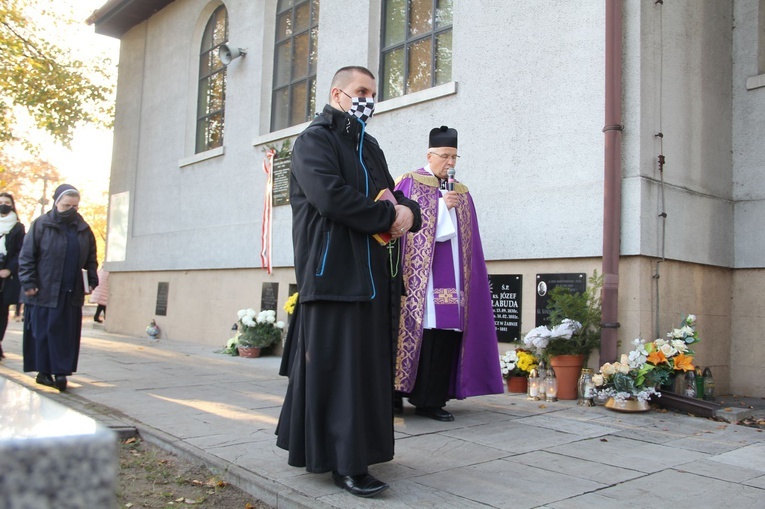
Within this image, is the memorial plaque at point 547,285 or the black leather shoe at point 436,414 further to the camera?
the memorial plaque at point 547,285

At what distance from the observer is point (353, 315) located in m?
3.32

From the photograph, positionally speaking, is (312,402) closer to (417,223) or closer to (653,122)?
(417,223)

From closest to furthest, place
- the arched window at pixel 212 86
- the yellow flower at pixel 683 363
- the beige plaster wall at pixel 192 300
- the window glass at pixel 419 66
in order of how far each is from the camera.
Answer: the yellow flower at pixel 683 363 < the window glass at pixel 419 66 < the beige plaster wall at pixel 192 300 < the arched window at pixel 212 86

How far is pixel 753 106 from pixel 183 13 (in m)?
10.6

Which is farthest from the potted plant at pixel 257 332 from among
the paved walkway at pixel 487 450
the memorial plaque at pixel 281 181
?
the paved walkway at pixel 487 450

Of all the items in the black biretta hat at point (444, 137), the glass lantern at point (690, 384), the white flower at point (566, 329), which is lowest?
the glass lantern at point (690, 384)

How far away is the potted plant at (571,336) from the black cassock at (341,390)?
290 centimetres

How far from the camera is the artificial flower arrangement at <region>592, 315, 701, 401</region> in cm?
550

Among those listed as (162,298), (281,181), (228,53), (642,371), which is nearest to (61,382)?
(281,181)

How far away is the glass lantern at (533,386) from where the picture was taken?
6118 millimetres

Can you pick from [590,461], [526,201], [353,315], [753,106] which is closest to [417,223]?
[353,315]

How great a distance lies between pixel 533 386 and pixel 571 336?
1.79 ft

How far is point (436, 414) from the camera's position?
514 centimetres

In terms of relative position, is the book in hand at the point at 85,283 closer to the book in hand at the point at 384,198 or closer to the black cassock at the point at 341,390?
the black cassock at the point at 341,390
